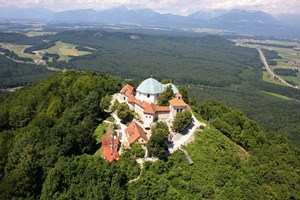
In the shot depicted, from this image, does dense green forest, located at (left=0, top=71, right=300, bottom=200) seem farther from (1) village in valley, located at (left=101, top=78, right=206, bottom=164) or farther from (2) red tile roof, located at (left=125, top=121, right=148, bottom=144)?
(2) red tile roof, located at (left=125, top=121, right=148, bottom=144)

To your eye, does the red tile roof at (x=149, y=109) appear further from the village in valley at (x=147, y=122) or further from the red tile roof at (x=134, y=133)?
the red tile roof at (x=134, y=133)

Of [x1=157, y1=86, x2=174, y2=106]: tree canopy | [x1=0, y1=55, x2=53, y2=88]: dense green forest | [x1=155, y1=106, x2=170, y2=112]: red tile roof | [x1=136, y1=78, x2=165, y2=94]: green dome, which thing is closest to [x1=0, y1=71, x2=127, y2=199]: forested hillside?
[x1=136, y1=78, x2=165, y2=94]: green dome

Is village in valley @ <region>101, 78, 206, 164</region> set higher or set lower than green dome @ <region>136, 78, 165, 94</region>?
lower

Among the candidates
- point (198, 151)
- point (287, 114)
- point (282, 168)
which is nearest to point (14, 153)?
point (198, 151)

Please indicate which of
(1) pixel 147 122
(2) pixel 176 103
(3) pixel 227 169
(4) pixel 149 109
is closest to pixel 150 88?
(4) pixel 149 109

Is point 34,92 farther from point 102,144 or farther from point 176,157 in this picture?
point 176,157

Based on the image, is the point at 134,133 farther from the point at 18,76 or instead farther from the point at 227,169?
the point at 18,76
